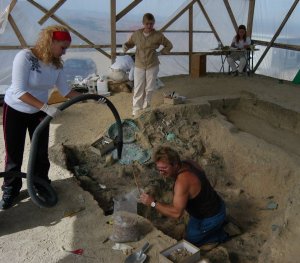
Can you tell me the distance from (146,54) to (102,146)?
193 centimetres

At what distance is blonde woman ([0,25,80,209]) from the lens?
10.6 feet

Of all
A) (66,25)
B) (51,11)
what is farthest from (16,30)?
(66,25)

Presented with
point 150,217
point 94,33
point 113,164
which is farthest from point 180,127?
point 94,33

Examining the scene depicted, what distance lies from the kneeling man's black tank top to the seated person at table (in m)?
7.12

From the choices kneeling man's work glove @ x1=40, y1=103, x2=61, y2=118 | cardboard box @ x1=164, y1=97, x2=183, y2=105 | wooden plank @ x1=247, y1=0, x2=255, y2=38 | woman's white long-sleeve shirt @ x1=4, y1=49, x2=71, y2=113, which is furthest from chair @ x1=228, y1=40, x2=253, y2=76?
kneeling man's work glove @ x1=40, y1=103, x2=61, y2=118

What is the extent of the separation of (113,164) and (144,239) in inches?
96.5

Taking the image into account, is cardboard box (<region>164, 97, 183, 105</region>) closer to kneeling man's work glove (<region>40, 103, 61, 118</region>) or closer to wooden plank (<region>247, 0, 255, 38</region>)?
kneeling man's work glove (<region>40, 103, 61, 118</region>)

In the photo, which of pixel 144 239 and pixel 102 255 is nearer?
pixel 102 255

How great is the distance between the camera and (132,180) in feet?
18.0

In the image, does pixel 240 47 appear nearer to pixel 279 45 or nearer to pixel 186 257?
pixel 279 45

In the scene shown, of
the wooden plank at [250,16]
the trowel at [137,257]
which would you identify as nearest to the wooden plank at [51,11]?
the wooden plank at [250,16]

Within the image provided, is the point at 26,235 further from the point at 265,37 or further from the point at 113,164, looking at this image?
the point at 265,37

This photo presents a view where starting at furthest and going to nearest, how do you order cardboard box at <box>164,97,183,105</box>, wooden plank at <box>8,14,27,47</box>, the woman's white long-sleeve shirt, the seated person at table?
1. the seated person at table
2. wooden plank at <box>8,14,27,47</box>
3. cardboard box at <box>164,97,183,105</box>
4. the woman's white long-sleeve shirt

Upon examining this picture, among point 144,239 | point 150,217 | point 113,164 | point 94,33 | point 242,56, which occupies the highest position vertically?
point 94,33
